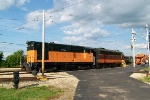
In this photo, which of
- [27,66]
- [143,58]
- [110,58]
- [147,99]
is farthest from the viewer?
[143,58]

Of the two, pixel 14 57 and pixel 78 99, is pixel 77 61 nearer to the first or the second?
pixel 78 99

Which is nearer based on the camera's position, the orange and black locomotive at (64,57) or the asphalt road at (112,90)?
the asphalt road at (112,90)

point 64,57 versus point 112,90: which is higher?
point 64,57

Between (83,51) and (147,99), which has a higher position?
(83,51)

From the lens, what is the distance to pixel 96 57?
3941cm

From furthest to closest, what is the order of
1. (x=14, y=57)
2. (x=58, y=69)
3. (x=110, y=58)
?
(x=14, y=57) < (x=110, y=58) < (x=58, y=69)

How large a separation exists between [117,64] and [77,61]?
18508 millimetres

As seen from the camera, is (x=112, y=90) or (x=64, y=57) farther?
(x=64, y=57)

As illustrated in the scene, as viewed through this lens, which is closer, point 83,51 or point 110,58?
point 83,51

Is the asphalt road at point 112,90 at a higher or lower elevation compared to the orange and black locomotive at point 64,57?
lower

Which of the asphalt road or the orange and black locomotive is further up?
the orange and black locomotive

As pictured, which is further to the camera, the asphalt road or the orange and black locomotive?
the orange and black locomotive

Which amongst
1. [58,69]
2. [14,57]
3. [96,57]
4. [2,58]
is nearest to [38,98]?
[58,69]

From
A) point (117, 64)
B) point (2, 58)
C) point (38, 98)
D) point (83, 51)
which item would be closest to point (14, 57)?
point (2, 58)
